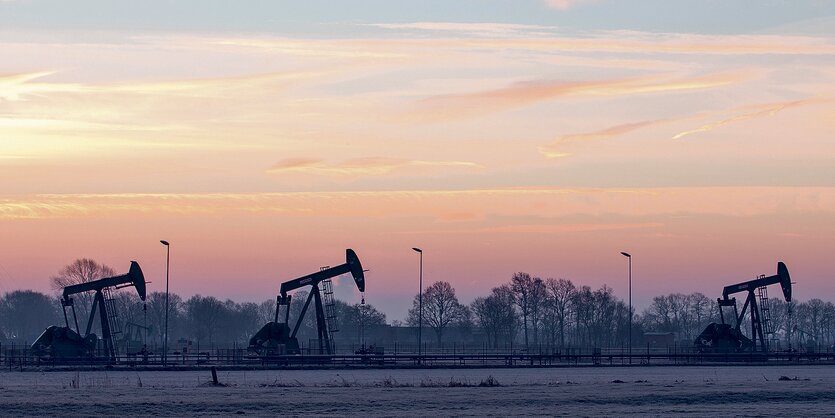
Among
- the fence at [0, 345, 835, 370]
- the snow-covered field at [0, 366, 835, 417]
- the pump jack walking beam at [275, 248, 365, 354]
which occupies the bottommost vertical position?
the snow-covered field at [0, 366, 835, 417]

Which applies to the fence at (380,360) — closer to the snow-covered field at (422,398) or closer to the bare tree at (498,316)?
the snow-covered field at (422,398)

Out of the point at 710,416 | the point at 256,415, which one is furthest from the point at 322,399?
the point at 710,416

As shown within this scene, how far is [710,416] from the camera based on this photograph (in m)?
37.1

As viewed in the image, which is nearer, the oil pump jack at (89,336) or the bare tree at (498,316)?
the oil pump jack at (89,336)

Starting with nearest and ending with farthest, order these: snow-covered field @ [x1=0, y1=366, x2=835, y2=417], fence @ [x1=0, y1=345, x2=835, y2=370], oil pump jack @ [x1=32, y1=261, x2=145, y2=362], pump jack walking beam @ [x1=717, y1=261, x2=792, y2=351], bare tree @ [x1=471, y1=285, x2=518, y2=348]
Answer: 1. snow-covered field @ [x1=0, y1=366, x2=835, y2=417]
2. fence @ [x1=0, y1=345, x2=835, y2=370]
3. oil pump jack @ [x1=32, y1=261, x2=145, y2=362]
4. pump jack walking beam @ [x1=717, y1=261, x2=792, y2=351]
5. bare tree @ [x1=471, y1=285, x2=518, y2=348]

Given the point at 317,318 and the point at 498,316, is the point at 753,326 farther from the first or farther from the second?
the point at 498,316

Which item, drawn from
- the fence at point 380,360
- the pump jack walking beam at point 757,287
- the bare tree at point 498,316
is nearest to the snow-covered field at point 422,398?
the fence at point 380,360

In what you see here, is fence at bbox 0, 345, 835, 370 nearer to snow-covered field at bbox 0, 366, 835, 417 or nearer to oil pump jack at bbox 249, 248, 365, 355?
oil pump jack at bbox 249, 248, 365, 355

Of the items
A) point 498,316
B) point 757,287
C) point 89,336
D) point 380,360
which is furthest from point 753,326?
point 498,316

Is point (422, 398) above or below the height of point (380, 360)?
below

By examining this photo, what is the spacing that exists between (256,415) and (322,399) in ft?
18.7

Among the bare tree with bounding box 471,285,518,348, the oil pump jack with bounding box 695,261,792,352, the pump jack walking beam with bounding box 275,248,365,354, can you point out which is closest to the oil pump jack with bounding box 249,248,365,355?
the pump jack walking beam with bounding box 275,248,365,354

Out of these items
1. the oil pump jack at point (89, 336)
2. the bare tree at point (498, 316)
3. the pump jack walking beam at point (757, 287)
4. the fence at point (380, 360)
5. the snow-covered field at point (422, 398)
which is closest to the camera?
the snow-covered field at point (422, 398)

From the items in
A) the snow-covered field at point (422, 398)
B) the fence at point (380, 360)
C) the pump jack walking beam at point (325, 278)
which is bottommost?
the snow-covered field at point (422, 398)
